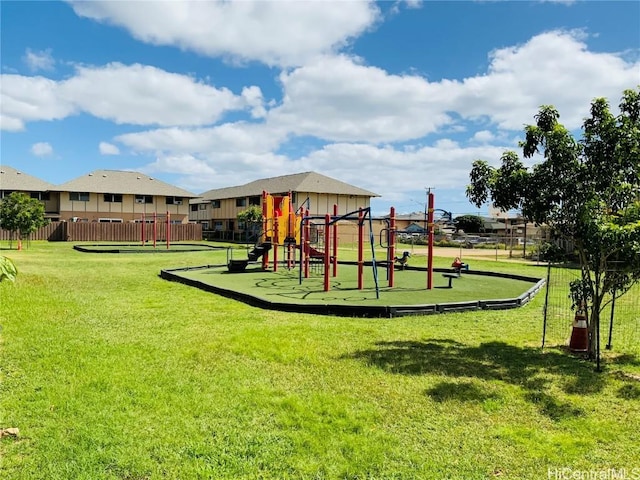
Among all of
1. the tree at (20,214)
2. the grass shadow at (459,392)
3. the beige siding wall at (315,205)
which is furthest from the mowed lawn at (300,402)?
the beige siding wall at (315,205)

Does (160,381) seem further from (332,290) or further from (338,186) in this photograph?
(338,186)

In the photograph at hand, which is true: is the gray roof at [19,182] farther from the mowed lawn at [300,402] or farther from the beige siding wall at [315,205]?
the mowed lawn at [300,402]

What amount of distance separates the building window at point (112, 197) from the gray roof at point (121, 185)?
1.75ft

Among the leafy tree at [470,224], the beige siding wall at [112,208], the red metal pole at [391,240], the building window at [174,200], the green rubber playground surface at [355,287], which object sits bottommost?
the green rubber playground surface at [355,287]

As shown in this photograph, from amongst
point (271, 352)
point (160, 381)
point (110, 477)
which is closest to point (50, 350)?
point (160, 381)

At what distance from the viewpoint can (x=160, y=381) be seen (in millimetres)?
5305

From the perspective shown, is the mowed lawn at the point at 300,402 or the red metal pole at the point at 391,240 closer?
the mowed lawn at the point at 300,402

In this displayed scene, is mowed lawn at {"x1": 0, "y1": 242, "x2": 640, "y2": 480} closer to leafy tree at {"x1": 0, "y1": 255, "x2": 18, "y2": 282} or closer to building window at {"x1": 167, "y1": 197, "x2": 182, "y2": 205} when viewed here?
leafy tree at {"x1": 0, "y1": 255, "x2": 18, "y2": 282}

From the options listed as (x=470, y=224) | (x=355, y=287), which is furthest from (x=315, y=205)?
(x=355, y=287)

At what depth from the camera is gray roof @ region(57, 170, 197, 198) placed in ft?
152

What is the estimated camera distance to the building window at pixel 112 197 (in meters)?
47.3

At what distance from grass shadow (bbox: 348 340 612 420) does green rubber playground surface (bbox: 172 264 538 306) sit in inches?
132

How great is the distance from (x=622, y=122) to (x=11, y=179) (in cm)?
5196

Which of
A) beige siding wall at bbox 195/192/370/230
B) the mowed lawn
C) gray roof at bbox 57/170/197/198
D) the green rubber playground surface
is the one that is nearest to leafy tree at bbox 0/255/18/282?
the mowed lawn
